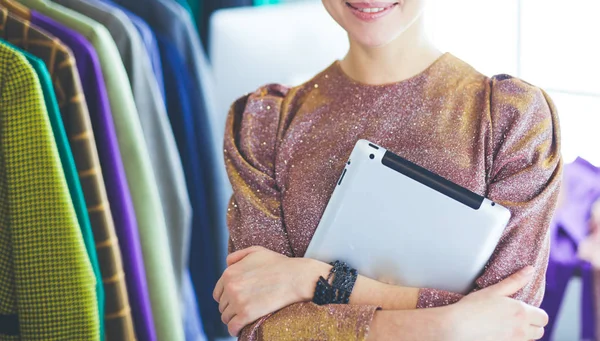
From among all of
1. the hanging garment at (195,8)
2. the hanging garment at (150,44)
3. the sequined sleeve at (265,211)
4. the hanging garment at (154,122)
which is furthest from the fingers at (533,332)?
the hanging garment at (195,8)

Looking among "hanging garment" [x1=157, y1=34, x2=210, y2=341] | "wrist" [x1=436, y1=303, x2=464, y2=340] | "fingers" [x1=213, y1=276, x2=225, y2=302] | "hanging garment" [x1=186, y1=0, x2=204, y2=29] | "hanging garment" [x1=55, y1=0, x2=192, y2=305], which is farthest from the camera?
"hanging garment" [x1=186, y1=0, x2=204, y2=29]

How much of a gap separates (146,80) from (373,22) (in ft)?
1.70

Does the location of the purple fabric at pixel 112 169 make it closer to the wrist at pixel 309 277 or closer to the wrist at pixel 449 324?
the wrist at pixel 309 277

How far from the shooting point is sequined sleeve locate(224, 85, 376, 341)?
69cm

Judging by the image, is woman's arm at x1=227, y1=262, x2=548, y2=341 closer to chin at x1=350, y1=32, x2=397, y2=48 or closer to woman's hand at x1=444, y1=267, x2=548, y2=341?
woman's hand at x1=444, y1=267, x2=548, y2=341

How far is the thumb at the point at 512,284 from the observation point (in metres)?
0.67

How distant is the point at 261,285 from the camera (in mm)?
724

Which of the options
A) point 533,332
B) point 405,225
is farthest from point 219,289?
point 533,332

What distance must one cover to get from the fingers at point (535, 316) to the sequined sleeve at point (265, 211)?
144mm

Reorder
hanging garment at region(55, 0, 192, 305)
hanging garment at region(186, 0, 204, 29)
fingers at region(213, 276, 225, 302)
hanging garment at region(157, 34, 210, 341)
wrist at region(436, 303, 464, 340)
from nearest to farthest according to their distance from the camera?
wrist at region(436, 303, 464, 340) → fingers at region(213, 276, 225, 302) → hanging garment at region(55, 0, 192, 305) → hanging garment at region(157, 34, 210, 341) → hanging garment at region(186, 0, 204, 29)

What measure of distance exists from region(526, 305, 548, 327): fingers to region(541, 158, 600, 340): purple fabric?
28 centimetres

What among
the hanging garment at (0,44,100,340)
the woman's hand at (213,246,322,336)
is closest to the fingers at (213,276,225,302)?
the woman's hand at (213,246,322,336)

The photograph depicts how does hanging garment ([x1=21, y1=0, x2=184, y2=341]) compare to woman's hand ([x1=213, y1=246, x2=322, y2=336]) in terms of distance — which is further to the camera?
hanging garment ([x1=21, y1=0, x2=184, y2=341])

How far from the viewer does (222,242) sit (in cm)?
133
